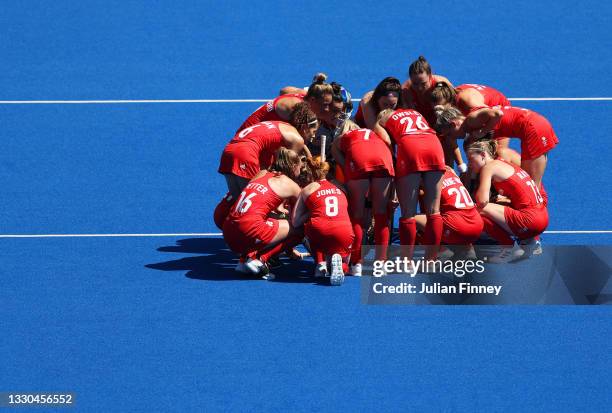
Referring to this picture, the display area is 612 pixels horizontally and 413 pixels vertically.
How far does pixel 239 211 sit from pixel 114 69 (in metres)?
5.95

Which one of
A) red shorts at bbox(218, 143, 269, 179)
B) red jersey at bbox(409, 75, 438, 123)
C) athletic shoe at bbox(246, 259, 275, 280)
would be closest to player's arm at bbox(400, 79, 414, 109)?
red jersey at bbox(409, 75, 438, 123)

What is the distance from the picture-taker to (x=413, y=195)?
9.70 m

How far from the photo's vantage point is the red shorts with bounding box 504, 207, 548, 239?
32.4 feet

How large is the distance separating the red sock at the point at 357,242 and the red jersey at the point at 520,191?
1245mm

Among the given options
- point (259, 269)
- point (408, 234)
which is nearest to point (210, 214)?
point (259, 269)

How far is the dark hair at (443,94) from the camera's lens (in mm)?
10273

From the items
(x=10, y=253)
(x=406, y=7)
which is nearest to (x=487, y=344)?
(x=10, y=253)

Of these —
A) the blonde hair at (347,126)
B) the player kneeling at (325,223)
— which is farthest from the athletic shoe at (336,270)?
the blonde hair at (347,126)

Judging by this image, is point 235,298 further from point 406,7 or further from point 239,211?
point 406,7

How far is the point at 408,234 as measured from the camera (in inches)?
381

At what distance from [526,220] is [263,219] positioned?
Result: 2.17 metres

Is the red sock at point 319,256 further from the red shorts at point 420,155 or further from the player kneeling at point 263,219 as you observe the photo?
the red shorts at point 420,155

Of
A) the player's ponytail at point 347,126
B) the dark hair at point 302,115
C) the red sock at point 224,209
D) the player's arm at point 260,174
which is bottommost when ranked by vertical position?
the red sock at point 224,209

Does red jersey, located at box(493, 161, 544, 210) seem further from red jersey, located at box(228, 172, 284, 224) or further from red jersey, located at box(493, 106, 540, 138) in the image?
red jersey, located at box(228, 172, 284, 224)
